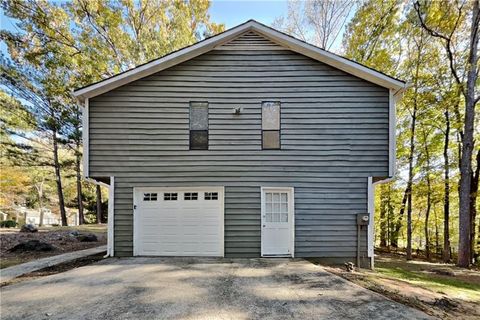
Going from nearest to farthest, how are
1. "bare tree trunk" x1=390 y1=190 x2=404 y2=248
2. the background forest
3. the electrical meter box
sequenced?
the electrical meter box → the background forest → "bare tree trunk" x1=390 y1=190 x2=404 y2=248

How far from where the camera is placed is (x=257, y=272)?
5.18 metres

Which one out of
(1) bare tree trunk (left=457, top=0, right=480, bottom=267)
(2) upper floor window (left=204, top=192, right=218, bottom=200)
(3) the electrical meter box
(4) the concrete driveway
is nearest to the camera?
(4) the concrete driveway

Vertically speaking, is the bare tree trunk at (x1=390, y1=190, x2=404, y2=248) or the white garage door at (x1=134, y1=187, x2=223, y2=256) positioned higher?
the white garage door at (x1=134, y1=187, x2=223, y2=256)

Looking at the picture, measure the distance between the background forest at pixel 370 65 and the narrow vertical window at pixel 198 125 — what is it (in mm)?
7325

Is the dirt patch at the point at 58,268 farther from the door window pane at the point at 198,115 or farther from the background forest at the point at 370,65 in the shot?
the background forest at the point at 370,65

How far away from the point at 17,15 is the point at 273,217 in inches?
544

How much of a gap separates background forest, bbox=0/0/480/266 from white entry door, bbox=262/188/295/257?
662 cm

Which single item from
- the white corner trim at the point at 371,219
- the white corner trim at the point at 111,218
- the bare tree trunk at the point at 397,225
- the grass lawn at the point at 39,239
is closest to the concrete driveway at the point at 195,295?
the white corner trim at the point at 111,218

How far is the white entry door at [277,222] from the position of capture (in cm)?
649

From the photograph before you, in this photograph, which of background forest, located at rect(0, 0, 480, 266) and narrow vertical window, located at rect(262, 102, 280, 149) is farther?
background forest, located at rect(0, 0, 480, 266)

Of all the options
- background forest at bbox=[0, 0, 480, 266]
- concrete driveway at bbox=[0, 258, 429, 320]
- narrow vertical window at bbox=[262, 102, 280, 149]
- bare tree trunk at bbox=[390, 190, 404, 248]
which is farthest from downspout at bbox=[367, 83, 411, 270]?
bare tree trunk at bbox=[390, 190, 404, 248]

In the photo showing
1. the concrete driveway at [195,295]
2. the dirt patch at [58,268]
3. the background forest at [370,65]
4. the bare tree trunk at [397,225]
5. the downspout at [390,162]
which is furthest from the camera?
the bare tree trunk at [397,225]

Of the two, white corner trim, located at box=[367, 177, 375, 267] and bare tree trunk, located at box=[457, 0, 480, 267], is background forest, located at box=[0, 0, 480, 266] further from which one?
white corner trim, located at box=[367, 177, 375, 267]

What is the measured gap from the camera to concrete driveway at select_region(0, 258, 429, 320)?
3307mm
